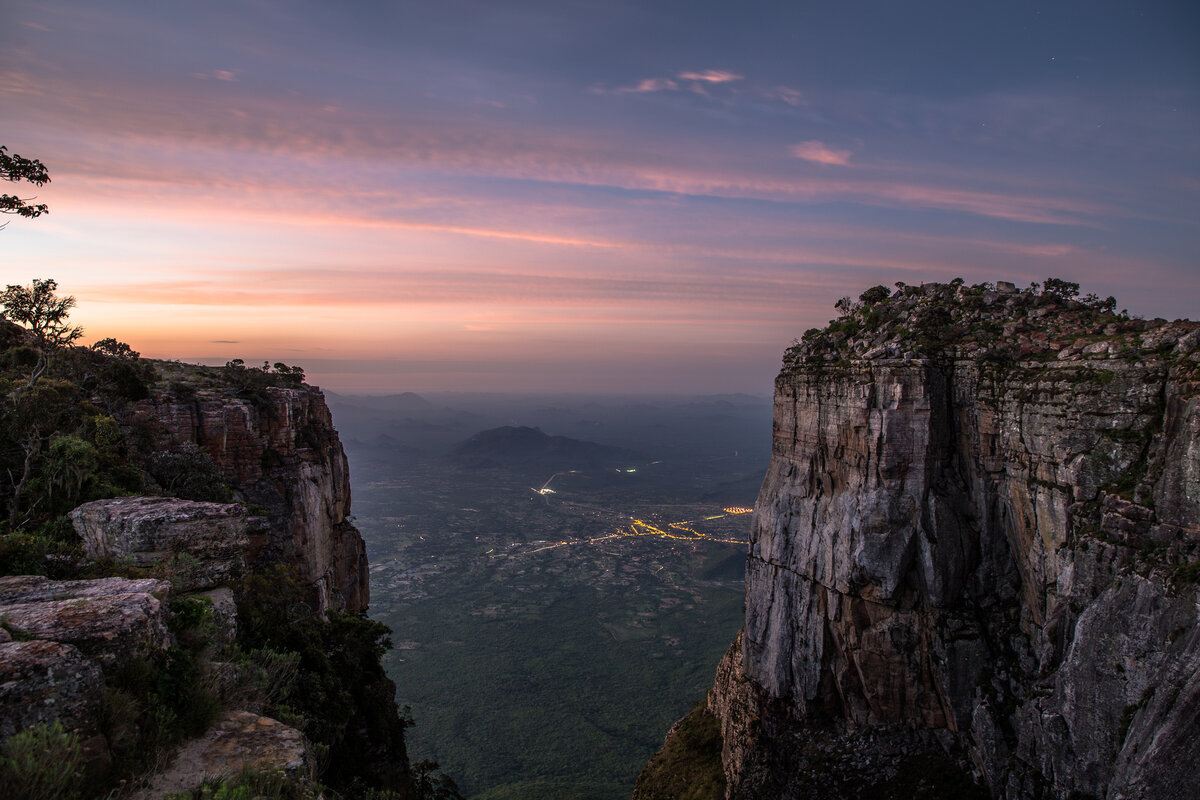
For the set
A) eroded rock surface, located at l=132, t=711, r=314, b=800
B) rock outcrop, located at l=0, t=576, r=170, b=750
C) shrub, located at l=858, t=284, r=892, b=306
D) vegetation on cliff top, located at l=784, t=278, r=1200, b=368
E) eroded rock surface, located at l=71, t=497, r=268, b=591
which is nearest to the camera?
rock outcrop, located at l=0, t=576, r=170, b=750

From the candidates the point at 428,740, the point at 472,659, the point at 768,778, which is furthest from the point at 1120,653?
the point at 472,659

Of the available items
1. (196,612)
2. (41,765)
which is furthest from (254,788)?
(196,612)

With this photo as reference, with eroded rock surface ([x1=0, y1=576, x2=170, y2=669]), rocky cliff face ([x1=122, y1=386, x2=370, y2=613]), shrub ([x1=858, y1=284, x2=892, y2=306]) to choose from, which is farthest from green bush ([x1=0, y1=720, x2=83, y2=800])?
shrub ([x1=858, y1=284, x2=892, y2=306])

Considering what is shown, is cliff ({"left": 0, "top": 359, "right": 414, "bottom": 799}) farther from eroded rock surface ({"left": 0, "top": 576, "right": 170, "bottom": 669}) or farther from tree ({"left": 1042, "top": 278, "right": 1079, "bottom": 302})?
tree ({"left": 1042, "top": 278, "right": 1079, "bottom": 302})

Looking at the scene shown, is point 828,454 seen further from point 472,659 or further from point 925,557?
point 472,659

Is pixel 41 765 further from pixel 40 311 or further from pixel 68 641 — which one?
pixel 40 311
